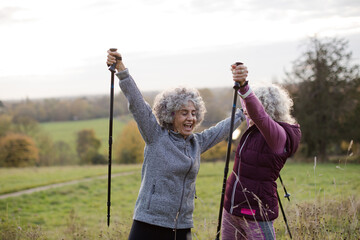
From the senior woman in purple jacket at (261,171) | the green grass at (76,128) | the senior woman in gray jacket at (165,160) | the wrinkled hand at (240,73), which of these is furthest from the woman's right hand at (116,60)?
the green grass at (76,128)

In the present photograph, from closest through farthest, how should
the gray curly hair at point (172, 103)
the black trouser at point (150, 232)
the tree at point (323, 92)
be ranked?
the black trouser at point (150, 232) → the gray curly hair at point (172, 103) → the tree at point (323, 92)

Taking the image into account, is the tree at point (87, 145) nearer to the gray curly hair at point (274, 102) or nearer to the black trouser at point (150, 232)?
the black trouser at point (150, 232)

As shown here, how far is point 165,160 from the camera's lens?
290 cm

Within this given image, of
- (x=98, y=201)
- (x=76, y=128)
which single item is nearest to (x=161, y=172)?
(x=98, y=201)

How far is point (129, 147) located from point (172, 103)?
4037 centimetres

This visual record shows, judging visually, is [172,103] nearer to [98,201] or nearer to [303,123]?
[98,201]

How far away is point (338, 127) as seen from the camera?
23984 millimetres

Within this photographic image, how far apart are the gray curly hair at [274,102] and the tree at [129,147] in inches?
1422

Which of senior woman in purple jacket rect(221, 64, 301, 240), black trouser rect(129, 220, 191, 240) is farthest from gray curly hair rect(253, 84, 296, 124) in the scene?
black trouser rect(129, 220, 191, 240)

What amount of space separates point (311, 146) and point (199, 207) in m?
17.8

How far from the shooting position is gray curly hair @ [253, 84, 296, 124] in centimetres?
315

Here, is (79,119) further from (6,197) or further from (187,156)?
(187,156)

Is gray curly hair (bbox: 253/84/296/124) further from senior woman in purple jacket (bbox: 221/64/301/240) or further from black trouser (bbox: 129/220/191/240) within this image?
black trouser (bbox: 129/220/191/240)

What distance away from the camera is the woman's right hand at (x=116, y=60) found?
2855 millimetres
